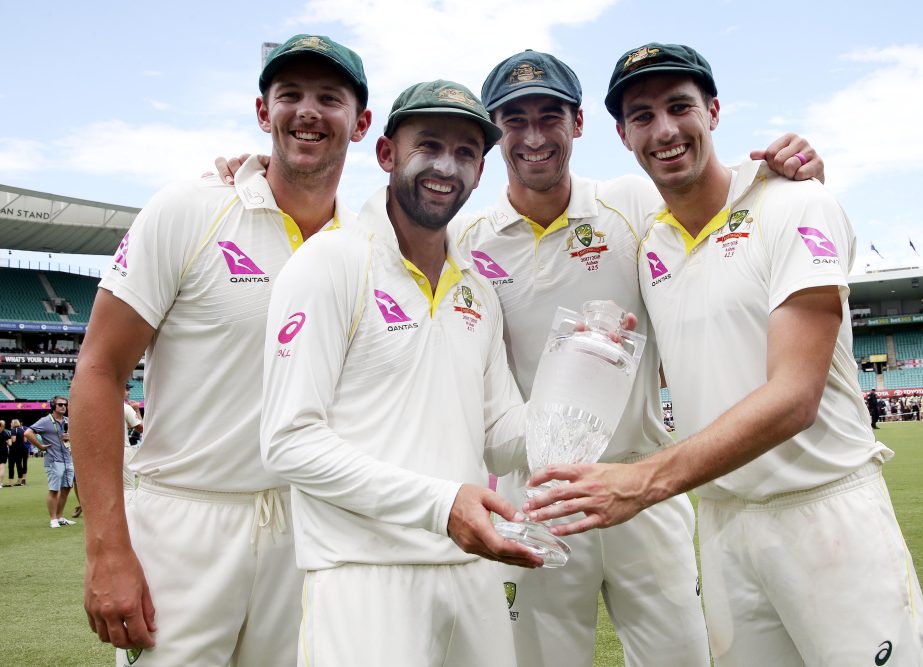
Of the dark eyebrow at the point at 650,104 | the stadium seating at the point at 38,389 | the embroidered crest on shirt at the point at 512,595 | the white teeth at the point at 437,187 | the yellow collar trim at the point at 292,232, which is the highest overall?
the dark eyebrow at the point at 650,104

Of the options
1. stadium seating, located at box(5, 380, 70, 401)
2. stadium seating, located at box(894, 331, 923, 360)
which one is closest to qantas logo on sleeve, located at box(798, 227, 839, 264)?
stadium seating, located at box(5, 380, 70, 401)

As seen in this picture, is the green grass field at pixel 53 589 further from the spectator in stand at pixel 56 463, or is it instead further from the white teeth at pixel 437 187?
the white teeth at pixel 437 187

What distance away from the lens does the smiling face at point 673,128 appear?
118 inches

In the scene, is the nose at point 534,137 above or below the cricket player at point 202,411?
above

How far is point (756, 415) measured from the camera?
7.85ft

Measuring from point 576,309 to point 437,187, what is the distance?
1055 mm

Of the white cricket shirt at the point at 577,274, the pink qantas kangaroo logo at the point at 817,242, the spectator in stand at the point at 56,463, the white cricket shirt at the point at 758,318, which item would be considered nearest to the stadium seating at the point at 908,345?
the spectator in stand at the point at 56,463

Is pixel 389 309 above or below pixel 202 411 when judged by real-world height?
above

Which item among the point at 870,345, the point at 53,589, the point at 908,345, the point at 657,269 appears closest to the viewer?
the point at 657,269

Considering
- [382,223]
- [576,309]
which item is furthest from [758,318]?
[382,223]

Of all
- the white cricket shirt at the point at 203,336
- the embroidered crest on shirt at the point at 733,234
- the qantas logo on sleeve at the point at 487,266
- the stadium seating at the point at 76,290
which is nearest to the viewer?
the white cricket shirt at the point at 203,336

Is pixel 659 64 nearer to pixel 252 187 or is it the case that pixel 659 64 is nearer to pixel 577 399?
pixel 577 399

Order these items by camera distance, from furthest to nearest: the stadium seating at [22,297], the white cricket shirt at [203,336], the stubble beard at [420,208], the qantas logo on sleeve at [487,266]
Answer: the stadium seating at [22,297], the qantas logo on sleeve at [487,266], the white cricket shirt at [203,336], the stubble beard at [420,208]

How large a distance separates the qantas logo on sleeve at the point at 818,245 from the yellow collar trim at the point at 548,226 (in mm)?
1094
